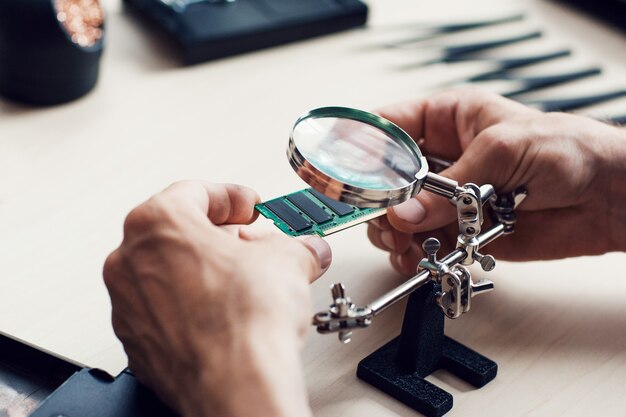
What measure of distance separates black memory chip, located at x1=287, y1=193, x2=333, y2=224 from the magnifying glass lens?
0.07m

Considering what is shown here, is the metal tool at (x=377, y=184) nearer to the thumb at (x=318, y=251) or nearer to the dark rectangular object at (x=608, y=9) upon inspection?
the thumb at (x=318, y=251)

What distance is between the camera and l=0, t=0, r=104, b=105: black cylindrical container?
40.6 inches

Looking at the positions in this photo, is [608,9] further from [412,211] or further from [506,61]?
[412,211]

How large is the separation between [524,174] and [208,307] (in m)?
0.40

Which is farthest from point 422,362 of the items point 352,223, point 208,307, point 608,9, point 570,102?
point 608,9

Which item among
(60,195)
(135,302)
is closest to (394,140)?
(135,302)

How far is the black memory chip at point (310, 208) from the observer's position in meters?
0.75

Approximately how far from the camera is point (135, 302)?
0.63 m

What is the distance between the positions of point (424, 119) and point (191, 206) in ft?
1.35

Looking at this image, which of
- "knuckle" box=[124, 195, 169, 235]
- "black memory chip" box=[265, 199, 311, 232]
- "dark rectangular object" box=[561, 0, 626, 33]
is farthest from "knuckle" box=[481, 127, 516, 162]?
"dark rectangular object" box=[561, 0, 626, 33]

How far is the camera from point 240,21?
1.28 metres

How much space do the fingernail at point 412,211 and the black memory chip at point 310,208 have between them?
0.10 meters

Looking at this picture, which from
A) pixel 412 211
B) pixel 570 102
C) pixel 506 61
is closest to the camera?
pixel 412 211

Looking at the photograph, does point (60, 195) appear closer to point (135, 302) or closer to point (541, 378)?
point (135, 302)
